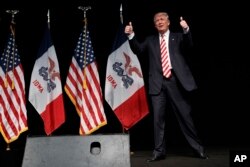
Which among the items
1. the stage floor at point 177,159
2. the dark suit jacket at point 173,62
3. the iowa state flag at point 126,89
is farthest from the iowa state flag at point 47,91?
the dark suit jacket at point 173,62

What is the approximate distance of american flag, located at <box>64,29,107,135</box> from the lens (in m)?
4.04

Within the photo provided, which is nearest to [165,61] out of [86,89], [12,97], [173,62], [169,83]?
[173,62]

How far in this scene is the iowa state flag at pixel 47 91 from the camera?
13.2 feet

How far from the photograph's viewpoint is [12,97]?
4.05 metres

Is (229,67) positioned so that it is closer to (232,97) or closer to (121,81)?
(232,97)

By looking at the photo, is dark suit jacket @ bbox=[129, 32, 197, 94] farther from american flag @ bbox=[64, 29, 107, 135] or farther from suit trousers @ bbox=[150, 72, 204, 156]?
american flag @ bbox=[64, 29, 107, 135]

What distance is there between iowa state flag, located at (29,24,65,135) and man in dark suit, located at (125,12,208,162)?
109 cm

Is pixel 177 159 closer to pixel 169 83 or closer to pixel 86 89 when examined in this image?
pixel 169 83

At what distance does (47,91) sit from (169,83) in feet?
4.59

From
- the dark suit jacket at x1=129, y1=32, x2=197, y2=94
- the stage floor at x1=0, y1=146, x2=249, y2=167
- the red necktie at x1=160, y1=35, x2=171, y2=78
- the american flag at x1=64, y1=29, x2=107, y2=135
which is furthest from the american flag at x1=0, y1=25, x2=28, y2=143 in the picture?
the red necktie at x1=160, y1=35, x2=171, y2=78

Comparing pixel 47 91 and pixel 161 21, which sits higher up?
pixel 161 21

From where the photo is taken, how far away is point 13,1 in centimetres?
438

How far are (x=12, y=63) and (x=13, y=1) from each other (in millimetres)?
774

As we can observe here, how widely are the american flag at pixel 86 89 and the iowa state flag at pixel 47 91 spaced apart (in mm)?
139
